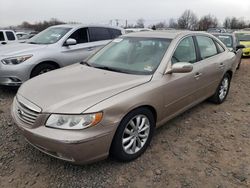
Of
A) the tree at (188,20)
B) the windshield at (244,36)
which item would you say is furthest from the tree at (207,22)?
the windshield at (244,36)

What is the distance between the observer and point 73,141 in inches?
104

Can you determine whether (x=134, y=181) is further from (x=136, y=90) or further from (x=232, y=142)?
(x=232, y=142)

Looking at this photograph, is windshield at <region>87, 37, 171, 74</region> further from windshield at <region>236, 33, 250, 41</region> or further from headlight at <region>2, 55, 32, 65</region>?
windshield at <region>236, 33, 250, 41</region>

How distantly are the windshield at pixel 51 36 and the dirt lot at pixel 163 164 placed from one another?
267 cm

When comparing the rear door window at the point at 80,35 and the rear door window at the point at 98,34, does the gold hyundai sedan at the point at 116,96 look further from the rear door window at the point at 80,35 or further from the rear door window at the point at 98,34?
the rear door window at the point at 98,34

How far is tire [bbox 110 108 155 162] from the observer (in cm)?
301

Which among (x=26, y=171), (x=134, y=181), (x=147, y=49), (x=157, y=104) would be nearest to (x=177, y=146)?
(x=157, y=104)

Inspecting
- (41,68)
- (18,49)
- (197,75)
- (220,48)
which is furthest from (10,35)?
(197,75)

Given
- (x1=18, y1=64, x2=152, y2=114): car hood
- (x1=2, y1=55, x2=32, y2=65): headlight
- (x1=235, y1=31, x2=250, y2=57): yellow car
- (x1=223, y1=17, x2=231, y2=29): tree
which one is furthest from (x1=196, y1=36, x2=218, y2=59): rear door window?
(x1=223, y1=17, x2=231, y2=29): tree

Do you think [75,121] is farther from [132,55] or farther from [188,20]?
[188,20]

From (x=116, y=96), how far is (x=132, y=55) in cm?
117

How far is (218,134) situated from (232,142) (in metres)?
0.28

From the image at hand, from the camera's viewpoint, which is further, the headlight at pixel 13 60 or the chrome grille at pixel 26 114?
the headlight at pixel 13 60

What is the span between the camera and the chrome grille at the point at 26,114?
9.42 ft
